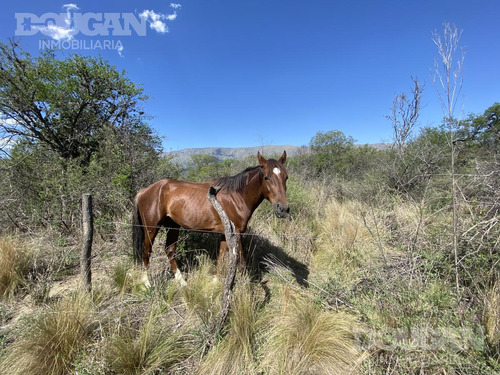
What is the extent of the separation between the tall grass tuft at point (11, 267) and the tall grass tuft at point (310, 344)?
3425 millimetres

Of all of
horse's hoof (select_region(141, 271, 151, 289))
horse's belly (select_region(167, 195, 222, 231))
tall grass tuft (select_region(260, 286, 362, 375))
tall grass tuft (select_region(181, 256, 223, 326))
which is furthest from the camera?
horse's belly (select_region(167, 195, 222, 231))

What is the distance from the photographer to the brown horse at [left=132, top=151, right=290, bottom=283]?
3.05 m

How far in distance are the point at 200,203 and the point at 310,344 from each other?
230 centimetres

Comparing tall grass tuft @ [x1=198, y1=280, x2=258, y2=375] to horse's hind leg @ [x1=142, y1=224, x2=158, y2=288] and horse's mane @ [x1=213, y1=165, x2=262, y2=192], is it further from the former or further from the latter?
horse's hind leg @ [x1=142, y1=224, x2=158, y2=288]

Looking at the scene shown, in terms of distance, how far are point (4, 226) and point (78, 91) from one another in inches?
203

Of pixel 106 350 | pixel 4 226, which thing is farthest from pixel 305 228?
pixel 4 226

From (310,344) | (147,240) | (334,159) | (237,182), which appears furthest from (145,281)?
(334,159)

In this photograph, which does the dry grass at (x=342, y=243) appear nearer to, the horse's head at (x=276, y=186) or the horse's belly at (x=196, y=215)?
the horse's head at (x=276, y=186)

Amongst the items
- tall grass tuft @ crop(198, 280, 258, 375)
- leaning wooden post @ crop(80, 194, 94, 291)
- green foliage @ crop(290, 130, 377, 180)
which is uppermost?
green foliage @ crop(290, 130, 377, 180)

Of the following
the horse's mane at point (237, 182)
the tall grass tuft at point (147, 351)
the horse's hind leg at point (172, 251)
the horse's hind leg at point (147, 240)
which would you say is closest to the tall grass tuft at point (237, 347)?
the tall grass tuft at point (147, 351)

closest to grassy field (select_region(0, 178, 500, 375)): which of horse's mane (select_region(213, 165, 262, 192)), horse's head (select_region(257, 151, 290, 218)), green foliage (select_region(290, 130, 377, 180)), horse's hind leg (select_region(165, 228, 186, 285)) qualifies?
horse's hind leg (select_region(165, 228, 186, 285))

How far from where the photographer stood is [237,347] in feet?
6.27

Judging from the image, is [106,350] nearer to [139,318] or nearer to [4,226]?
[139,318]

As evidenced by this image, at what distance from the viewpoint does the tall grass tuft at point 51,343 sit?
62.4 inches
